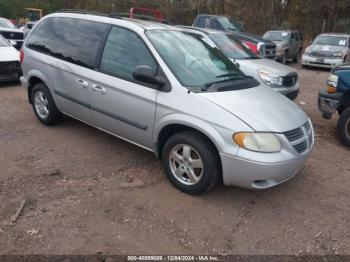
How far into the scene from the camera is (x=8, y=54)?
9.05 meters

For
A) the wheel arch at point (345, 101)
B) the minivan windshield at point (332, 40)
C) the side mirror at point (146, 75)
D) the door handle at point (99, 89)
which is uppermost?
the side mirror at point (146, 75)

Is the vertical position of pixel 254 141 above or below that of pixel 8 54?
above

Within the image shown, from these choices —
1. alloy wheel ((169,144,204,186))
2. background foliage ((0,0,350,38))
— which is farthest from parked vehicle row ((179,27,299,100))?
background foliage ((0,0,350,38))

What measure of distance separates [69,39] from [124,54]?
117 centimetres

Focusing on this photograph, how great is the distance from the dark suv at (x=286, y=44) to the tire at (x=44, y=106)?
12.0 m

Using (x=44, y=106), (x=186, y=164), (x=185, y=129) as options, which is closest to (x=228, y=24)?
(x=44, y=106)

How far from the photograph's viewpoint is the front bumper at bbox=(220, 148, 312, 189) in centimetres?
343

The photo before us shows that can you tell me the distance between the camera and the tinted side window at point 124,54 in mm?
4215

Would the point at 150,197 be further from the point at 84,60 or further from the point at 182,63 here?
the point at 84,60

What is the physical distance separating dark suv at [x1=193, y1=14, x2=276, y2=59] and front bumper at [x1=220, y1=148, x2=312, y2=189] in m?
9.12

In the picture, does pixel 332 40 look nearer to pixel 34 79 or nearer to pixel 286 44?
pixel 286 44

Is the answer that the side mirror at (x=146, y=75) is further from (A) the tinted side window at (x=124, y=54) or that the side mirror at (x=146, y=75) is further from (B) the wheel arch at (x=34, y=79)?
(B) the wheel arch at (x=34, y=79)

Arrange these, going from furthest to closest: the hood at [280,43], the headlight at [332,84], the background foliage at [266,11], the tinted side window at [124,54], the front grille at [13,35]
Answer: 1. the background foliage at [266,11]
2. the hood at [280,43]
3. the front grille at [13,35]
4. the headlight at [332,84]
5. the tinted side window at [124,54]

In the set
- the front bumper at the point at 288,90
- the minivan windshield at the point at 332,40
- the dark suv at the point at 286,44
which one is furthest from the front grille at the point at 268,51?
the front bumper at the point at 288,90
